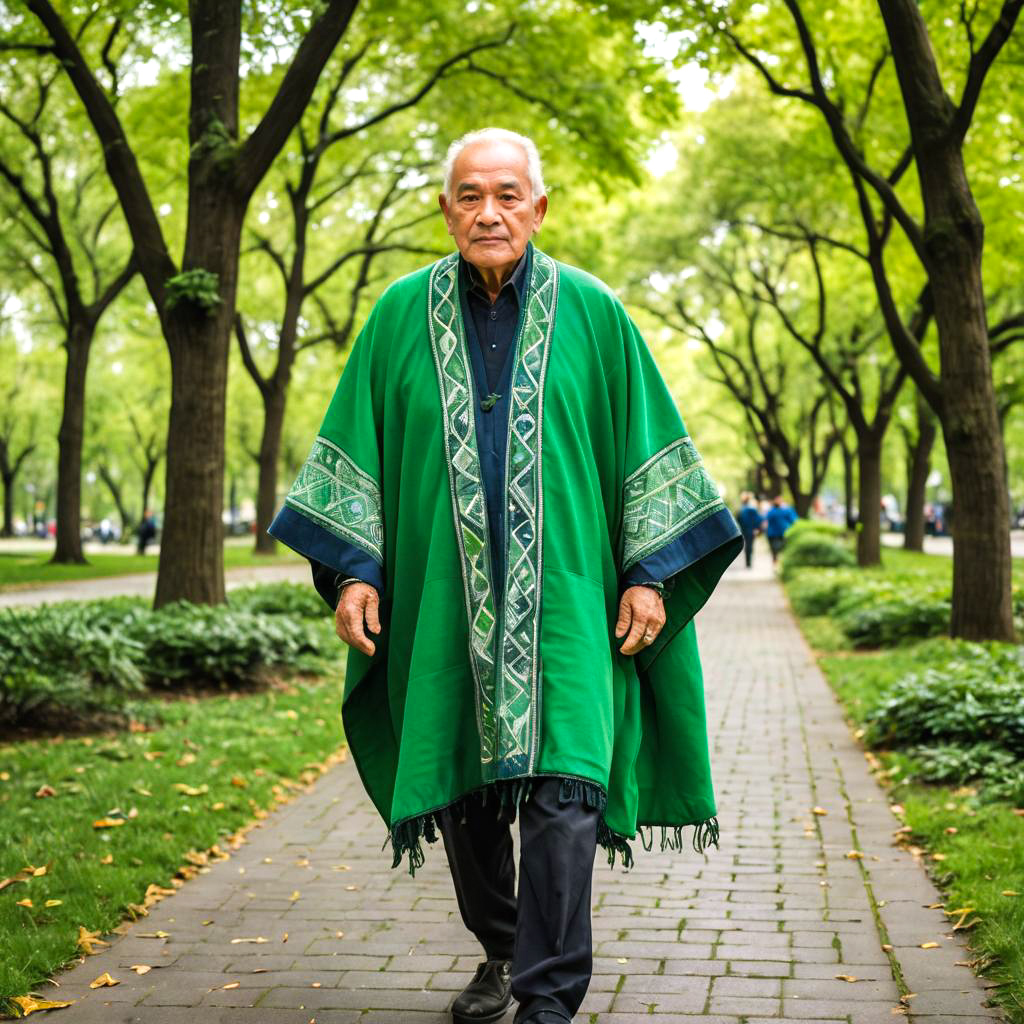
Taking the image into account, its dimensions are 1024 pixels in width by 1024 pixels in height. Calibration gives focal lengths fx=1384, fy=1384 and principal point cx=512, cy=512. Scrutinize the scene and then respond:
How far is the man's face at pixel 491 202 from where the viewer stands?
3566mm

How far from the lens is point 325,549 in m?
3.57

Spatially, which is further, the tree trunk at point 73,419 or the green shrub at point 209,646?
the tree trunk at point 73,419

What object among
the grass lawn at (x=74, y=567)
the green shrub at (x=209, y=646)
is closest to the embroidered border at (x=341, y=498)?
the green shrub at (x=209, y=646)

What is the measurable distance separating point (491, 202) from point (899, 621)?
1070 cm

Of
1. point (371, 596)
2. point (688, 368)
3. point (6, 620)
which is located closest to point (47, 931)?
point (371, 596)

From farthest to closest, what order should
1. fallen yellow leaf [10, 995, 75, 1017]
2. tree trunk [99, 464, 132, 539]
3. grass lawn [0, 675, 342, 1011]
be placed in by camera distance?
tree trunk [99, 464, 132, 539] < grass lawn [0, 675, 342, 1011] < fallen yellow leaf [10, 995, 75, 1017]

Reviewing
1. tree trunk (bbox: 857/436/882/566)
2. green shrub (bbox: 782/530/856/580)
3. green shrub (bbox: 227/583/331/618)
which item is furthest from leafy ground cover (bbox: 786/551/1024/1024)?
green shrub (bbox: 782/530/856/580)

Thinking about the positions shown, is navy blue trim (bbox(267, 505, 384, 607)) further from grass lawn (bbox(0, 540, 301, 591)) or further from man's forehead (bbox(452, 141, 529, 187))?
grass lawn (bbox(0, 540, 301, 591))

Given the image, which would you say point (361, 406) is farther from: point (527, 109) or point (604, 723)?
point (527, 109)

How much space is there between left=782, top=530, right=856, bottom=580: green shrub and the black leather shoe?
20929 mm

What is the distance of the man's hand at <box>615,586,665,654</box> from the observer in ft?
11.4

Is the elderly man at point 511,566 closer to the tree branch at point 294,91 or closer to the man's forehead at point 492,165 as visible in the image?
the man's forehead at point 492,165

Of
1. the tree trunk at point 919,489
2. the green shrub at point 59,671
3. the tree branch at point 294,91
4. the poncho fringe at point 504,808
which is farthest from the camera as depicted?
the tree trunk at point 919,489

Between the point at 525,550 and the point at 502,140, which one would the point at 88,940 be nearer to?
the point at 525,550
